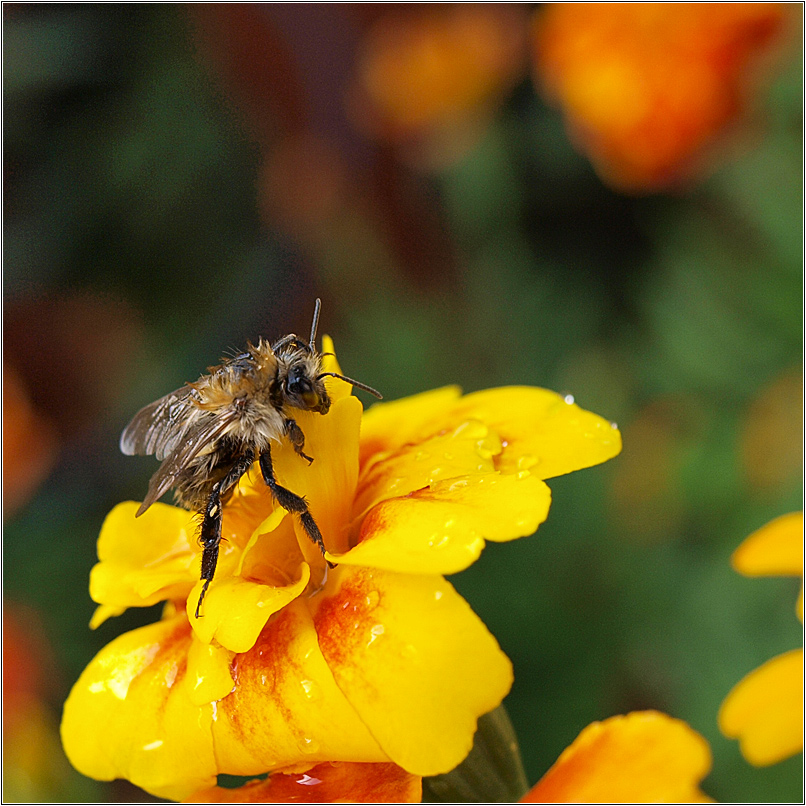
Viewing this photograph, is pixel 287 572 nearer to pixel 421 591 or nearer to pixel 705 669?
pixel 421 591

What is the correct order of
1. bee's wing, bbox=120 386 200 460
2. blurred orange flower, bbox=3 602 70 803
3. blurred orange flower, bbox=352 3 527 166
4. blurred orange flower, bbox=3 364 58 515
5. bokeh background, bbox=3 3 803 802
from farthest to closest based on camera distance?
blurred orange flower, bbox=352 3 527 166 < blurred orange flower, bbox=3 364 58 515 < bokeh background, bbox=3 3 803 802 < blurred orange flower, bbox=3 602 70 803 < bee's wing, bbox=120 386 200 460

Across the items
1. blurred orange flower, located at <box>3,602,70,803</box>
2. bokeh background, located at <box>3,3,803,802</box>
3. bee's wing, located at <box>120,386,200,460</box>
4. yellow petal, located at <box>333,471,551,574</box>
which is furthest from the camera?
bokeh background, located at <box>3,3,803,802</box>

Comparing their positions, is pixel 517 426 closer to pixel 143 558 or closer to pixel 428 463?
pixel 428 463

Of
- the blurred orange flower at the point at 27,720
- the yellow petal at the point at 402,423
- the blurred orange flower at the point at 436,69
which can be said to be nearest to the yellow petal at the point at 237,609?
the yellow petal at the point at 402,423

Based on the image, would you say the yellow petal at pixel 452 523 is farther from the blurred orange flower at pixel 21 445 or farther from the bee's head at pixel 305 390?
the blurred orange flower at pixel 21 445

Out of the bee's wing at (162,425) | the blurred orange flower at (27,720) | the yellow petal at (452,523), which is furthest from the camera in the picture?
the blurred orange flower at (27,720)

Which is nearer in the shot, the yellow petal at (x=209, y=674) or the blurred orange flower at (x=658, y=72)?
the yellow petal at (x=209, y=674)

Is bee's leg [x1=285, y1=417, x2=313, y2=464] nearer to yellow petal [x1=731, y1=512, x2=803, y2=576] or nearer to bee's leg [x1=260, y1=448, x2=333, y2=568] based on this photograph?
bee's leg [x1=260, y1=448, x2=333, y2=568]

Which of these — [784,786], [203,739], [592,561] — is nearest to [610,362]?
[592,561]

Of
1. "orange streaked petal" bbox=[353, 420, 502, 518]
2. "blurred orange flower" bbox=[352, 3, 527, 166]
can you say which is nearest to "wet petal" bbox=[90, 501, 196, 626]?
"orange streaked petal" bbox=[353, 420, 502, 518]
